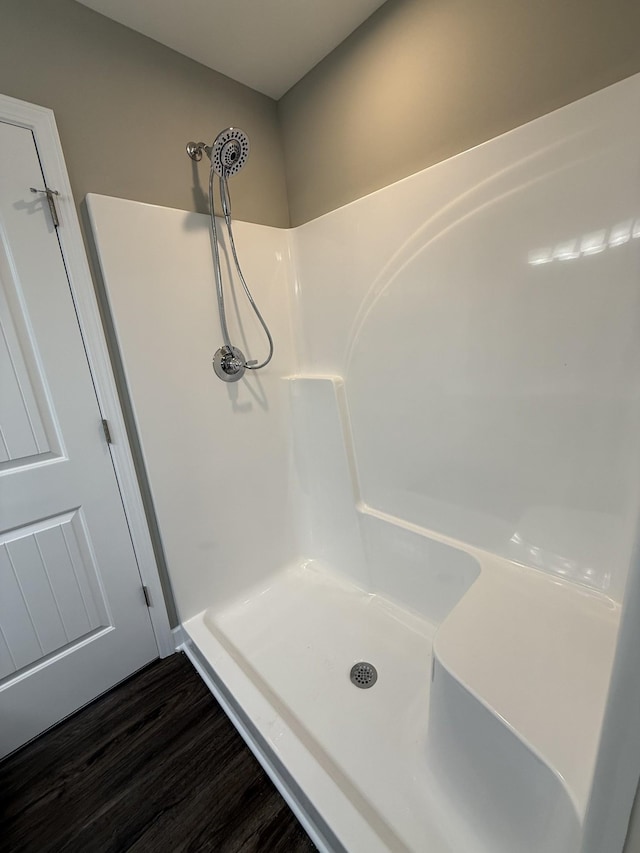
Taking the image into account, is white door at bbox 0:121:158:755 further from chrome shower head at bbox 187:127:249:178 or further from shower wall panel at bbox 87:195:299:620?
chrome shower head at bbox 187:127:249:178

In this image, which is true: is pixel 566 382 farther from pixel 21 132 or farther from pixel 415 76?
pixel 21 132

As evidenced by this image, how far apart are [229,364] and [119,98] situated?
99 centimetres

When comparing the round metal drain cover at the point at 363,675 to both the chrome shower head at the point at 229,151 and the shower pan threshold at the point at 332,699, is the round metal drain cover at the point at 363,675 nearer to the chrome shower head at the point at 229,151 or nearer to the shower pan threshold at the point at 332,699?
the shower pan threshold at the point at 332,699

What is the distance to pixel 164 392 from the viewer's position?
1.41 m

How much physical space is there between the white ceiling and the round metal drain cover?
7.96 ft

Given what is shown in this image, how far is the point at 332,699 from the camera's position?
50.2 inches

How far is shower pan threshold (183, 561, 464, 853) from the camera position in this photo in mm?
932

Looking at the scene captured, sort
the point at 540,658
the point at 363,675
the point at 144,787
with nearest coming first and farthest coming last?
the point at 540,658 → the point at 144,787 → the point at 363,675

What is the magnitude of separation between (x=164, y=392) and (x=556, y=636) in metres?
1.54

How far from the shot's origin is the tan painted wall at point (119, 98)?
108cm

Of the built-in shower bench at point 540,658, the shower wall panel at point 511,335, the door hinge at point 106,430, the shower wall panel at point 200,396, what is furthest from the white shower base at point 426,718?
the door hinge at point 106,430

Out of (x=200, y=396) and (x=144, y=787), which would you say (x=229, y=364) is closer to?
(x=200, y=396)

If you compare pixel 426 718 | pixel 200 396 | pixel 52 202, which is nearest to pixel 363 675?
pixel 426 718

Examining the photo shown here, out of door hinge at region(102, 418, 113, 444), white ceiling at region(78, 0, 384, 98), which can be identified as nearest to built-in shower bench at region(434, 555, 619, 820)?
door hinge at region(102, 418, 113, 444)
